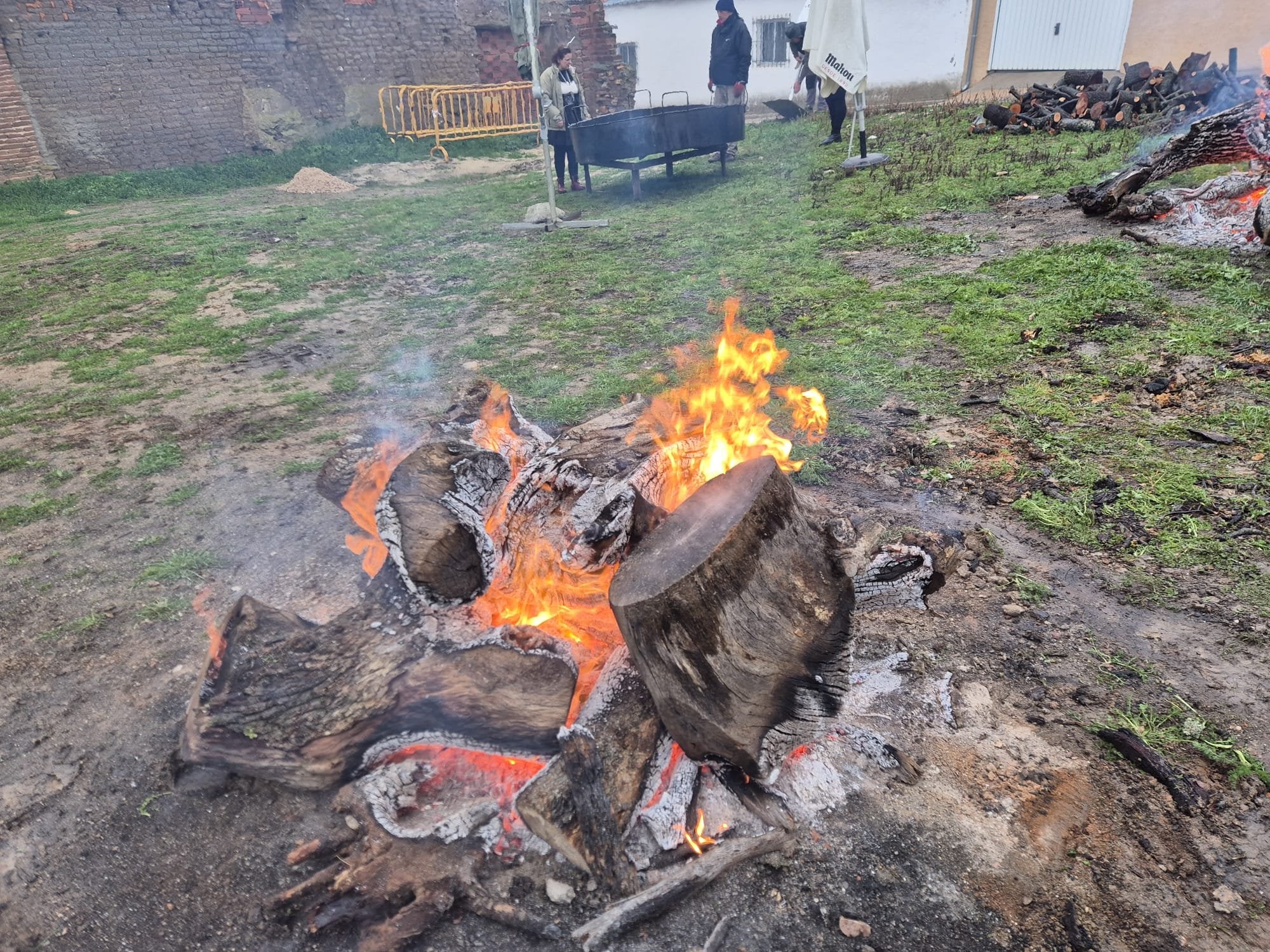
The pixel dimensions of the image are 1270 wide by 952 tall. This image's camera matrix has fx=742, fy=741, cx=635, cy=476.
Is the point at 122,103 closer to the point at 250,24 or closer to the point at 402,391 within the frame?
the point at 250,24

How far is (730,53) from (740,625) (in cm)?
1710

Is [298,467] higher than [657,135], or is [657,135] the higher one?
[657,135]

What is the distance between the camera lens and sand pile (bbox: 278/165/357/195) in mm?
15141

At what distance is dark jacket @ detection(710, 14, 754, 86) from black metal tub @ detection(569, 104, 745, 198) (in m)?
4.19

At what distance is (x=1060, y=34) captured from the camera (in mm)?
18406

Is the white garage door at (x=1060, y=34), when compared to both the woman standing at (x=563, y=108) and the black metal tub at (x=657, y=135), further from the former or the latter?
the woman standing at (x=563, y=108)

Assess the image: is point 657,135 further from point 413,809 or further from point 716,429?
point 413,809

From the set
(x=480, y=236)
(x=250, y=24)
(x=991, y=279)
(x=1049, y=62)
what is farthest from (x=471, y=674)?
(x=1049, y=62)

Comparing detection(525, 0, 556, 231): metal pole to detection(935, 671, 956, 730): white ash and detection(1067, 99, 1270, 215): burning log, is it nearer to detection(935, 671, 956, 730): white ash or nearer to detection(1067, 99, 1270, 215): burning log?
detection(1067, 99, 1270, 215): burning log

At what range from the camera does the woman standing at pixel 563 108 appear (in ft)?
40.1

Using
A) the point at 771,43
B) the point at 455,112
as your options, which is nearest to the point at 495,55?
the point at 455,112

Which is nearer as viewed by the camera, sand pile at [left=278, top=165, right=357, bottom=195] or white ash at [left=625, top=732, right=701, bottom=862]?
white ash at [left=625, top=732, right=701, bottom=862]

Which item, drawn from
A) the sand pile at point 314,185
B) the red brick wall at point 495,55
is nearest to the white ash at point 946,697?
the sand pile at point 314,185

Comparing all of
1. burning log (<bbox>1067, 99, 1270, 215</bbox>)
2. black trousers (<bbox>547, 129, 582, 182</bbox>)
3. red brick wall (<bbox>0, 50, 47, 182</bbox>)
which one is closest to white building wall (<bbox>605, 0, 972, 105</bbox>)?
black trousers (<bbox>547, 129, 582, 182</bbox>)
